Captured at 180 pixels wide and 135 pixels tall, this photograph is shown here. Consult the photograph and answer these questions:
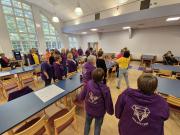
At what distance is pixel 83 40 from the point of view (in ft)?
41.6

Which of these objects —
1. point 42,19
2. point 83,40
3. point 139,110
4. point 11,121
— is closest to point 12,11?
point 42,19

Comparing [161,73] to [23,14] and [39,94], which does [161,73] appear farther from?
[23,14]

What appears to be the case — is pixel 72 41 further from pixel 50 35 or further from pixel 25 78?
pixel 25 78

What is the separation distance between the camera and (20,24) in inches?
304

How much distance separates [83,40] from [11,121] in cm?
1211

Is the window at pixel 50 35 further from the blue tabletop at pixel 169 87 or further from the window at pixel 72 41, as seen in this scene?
the blue tabletop at pixel 169 87

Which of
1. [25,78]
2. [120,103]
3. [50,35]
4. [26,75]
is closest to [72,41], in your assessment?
[50,35]

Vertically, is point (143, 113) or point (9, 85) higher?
point (143, 113)

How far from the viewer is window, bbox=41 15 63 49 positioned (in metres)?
9.27

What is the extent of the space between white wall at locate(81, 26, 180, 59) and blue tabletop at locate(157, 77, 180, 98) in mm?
6453

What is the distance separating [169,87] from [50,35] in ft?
32.9

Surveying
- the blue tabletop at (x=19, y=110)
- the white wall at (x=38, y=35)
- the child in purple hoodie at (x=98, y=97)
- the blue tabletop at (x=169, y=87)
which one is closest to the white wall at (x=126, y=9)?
the white wall at (x=38, y=35)

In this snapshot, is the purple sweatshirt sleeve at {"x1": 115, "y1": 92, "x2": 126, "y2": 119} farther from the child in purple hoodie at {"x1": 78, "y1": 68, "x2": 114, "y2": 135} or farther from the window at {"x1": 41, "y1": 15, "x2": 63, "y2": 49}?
the window at {"x1": 41, "y1": 15, "x2": 63, "y2": 49}

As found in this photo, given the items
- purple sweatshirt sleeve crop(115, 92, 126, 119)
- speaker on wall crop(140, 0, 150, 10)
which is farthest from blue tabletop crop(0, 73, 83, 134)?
speaker on wall crop(140, 0, 150, 10)
